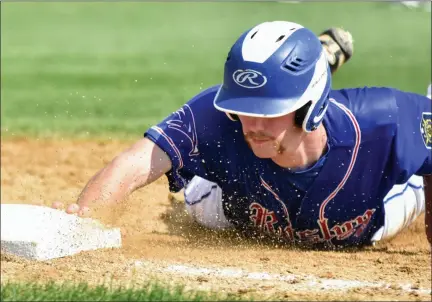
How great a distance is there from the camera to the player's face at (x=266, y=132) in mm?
4625

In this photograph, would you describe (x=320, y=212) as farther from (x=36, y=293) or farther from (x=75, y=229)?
(x=36, y=293)

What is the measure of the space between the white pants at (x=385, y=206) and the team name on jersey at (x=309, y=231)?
0.33m

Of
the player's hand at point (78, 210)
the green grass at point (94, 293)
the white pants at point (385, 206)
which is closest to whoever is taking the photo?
the green grass at point (94, 293)

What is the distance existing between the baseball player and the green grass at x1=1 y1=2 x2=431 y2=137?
4.37 m

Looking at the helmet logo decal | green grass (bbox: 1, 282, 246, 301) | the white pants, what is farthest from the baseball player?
green grass (bbox: 1, 282, 246, 301)

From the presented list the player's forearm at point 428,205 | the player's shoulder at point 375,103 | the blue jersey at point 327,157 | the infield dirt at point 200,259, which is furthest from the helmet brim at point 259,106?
the player's forearm at point 428,205

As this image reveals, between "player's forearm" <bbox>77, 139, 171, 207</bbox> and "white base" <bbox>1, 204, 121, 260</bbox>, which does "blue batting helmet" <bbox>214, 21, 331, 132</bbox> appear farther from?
"white base" <bbox>1, 204, 121, 260</bbox>

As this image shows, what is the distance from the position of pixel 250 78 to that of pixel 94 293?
1.41m

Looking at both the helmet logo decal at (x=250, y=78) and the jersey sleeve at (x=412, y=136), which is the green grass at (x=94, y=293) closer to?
the helmet logo decal at (x=250, y=78)

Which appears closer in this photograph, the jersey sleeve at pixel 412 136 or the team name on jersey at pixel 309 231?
the jersey sleeve at pixel 412 136

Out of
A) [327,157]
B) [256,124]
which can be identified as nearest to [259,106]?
[256,124]

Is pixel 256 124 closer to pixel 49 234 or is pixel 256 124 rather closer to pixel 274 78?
pixel 274 78

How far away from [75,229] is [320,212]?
1.36 m

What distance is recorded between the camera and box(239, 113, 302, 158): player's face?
4.62 metres
